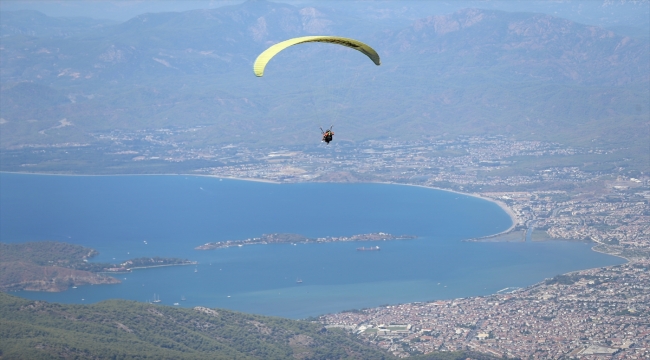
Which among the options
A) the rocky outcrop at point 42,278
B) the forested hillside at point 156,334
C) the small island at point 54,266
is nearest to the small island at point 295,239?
the small island at point 54,266

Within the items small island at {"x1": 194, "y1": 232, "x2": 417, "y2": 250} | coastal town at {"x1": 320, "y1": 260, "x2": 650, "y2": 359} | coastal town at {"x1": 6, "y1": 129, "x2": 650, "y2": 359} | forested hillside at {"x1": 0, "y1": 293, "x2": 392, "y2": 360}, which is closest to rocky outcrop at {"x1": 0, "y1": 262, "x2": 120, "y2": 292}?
forested hillside at {"x1": 0, "y1": 293, "x2": 392, "y2": 360}

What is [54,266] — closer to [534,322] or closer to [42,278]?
[42,278]

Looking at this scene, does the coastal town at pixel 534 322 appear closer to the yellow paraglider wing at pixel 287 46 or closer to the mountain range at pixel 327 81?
the yellow paraglider wing at pixel 287 46

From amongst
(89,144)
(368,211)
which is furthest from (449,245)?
(89,144)

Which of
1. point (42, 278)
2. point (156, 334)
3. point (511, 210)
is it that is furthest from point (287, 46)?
point (511, 210)

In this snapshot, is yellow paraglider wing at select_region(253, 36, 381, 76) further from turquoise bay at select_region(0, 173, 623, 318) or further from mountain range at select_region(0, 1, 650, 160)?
mountain range at select_region(0, 1, 650, 160)
